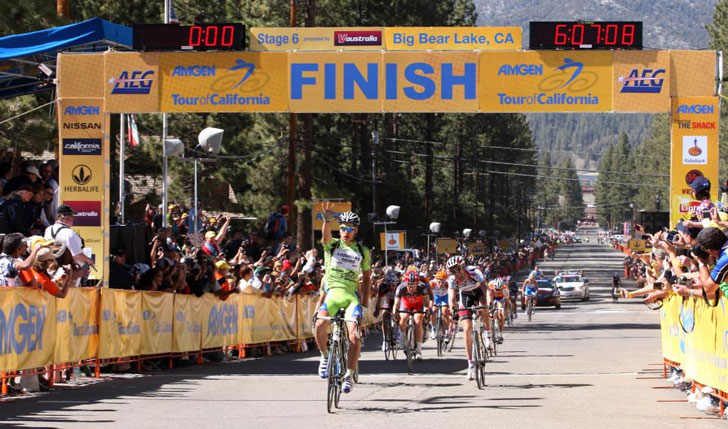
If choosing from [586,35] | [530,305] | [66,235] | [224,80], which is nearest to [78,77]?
[224,80]

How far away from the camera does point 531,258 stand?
145m

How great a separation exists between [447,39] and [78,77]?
23.6ft

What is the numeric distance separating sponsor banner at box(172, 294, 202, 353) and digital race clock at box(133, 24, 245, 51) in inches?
A: 202

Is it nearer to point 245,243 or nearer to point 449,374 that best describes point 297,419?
point 449,374

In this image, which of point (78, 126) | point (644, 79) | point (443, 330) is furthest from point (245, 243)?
point (644, 79)

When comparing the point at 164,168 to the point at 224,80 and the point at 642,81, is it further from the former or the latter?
the point at 642,81

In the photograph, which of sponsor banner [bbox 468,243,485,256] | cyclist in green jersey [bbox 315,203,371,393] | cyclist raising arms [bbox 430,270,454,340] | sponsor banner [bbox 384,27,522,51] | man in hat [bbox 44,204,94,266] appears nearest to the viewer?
cyclist in green jersey [bbox 315,203,371,393]

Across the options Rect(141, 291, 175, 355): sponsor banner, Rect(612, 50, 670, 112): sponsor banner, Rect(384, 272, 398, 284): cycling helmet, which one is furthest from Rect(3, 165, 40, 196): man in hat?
Rect(612, 50, 670, 112): sponsor banner

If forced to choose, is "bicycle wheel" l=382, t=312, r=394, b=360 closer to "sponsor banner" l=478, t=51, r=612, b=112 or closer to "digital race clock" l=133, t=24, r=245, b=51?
"sponsor banner" l=478, t=51, r=612, b=112

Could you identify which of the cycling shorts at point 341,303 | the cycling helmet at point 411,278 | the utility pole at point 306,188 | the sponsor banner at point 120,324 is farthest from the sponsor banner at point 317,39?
the utility pole at point 306,188

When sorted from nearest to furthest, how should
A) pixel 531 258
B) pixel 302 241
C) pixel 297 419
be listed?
pixel 297 419 < pixel 302 241 < pixel 531 258

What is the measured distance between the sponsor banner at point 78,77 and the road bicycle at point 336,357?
10.2m

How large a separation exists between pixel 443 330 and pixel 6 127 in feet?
33.8

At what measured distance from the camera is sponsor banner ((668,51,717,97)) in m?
22.5
